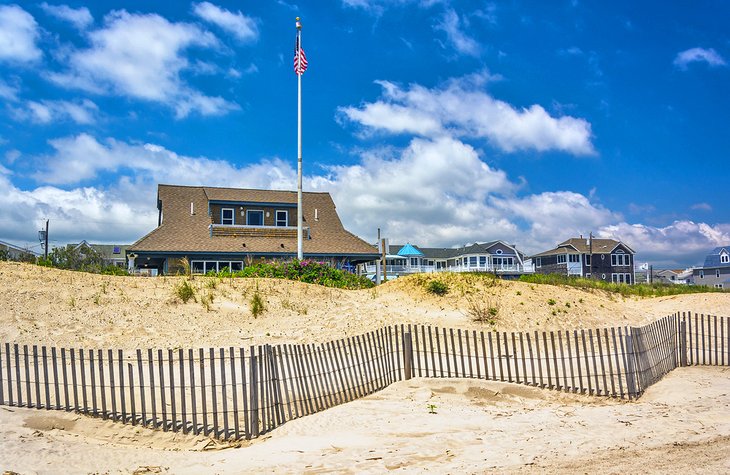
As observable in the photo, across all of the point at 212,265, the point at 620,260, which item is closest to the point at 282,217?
the point at 212,265

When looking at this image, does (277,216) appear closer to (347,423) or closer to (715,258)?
(347,423)

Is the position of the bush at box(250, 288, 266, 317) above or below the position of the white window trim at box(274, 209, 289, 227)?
below

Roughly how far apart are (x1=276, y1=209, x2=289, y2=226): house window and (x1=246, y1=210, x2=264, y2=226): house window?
3.61ft

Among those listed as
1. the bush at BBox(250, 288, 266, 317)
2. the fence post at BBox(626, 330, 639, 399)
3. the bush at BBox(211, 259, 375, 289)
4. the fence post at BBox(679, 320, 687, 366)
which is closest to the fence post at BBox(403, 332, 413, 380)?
the fence post at BBox(626, 330, 639, 399)

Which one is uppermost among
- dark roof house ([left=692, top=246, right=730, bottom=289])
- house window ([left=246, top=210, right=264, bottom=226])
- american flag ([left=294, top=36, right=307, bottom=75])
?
american flag ([left=294, top=36, right=307, bottom=75])

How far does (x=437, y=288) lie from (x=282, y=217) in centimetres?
1831

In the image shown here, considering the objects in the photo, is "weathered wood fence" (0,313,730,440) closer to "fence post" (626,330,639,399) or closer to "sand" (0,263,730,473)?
"fence post" (626,330,639,399)

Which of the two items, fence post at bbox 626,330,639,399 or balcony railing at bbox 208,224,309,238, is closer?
fence post at bbox 626,330,639,399

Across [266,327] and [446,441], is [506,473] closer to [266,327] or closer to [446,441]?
[446,441]

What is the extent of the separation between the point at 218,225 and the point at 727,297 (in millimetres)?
30468

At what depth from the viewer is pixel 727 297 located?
31.7 metres

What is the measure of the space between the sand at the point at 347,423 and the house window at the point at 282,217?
19411 millimetres

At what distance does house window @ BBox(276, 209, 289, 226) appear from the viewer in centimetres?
3991

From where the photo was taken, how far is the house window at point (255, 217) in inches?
1547
